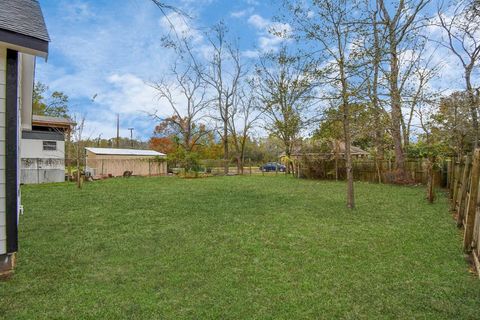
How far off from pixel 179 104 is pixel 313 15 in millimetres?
22265

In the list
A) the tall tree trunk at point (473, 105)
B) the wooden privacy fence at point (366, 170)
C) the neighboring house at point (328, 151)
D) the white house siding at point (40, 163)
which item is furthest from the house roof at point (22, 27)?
the white house siding at point (40, 163)

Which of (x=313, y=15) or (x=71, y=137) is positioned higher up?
(x=313, y=15)

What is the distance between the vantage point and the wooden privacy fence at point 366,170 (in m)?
14.3

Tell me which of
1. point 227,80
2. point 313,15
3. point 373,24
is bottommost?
point 373,24

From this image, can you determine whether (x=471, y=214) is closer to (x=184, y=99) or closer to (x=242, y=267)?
(x=242, y=267)

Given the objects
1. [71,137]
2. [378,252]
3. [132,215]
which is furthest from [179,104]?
[378,252]

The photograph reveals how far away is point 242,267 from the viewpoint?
3869 mm

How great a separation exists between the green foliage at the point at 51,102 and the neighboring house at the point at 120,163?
8.58m

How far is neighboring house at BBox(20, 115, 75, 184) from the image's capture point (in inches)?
659

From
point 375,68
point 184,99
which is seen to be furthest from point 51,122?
point 375,68

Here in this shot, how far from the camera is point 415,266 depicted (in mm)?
3809

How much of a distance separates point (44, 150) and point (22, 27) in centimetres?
1654

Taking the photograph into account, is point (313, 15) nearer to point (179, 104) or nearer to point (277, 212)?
point (277, 212)

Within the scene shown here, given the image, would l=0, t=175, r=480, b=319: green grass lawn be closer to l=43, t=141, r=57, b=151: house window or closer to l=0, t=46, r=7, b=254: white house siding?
l=0, t=46, r=7, b=254: white house siding
